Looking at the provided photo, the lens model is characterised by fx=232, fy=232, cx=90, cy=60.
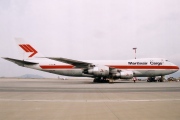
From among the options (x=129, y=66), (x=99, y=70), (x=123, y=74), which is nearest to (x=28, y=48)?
(x=99, y=70)

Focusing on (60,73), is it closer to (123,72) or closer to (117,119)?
(123,72)

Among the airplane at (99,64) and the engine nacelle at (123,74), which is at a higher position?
the airplane at (99,64)

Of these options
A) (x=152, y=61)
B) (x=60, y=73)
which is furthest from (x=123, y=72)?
(x=60, y=73)

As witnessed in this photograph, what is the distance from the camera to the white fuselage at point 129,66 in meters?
37.5

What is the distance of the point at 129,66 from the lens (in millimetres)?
37438

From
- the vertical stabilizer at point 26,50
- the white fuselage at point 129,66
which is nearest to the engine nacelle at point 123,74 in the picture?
the white fuselage at point 129,66

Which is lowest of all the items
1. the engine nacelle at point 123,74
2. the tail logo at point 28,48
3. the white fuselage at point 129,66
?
the engine nacelle at point 123,74

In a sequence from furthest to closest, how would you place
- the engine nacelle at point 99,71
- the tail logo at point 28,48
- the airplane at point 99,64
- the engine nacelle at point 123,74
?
1. the tail logo at point 28,48
2. the airplane at point 99,64
3. the engine nacelle at point 123,74
4. the engine nacelle at point 99,71

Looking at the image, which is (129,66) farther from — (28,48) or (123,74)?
(28,48)

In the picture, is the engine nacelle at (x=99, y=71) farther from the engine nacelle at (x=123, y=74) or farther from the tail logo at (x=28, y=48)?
the tail logo at (x=28, y=48)

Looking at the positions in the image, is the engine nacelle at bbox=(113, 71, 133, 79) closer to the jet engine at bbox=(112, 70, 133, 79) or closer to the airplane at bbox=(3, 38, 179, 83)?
the jet engine at bbox=(112, 70, 133, 79)

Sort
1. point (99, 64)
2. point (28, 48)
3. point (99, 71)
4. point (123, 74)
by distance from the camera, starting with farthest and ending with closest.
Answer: point (28, 48), point (99, 64), point (123, 74), point (99, 71)

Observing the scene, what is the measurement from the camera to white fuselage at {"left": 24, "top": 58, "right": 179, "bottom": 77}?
37.5m

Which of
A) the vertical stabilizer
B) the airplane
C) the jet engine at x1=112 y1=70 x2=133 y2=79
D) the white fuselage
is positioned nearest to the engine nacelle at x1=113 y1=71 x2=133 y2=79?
the jet engine at x1=112 y1=70 x2=133 y2=79
